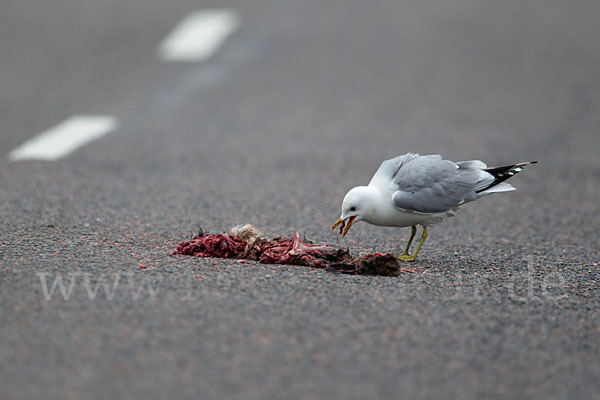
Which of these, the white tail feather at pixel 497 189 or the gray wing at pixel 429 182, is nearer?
the gray wing at pixel 429 182

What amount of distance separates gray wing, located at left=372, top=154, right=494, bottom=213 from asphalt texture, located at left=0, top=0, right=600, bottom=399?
16.9 inches

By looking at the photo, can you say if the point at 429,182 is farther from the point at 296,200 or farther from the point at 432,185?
the point at 296,200

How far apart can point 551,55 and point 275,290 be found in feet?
32.6

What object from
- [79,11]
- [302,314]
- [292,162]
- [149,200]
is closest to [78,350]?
[302,314]

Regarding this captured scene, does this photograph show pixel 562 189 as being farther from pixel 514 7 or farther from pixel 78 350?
pixel 514 7

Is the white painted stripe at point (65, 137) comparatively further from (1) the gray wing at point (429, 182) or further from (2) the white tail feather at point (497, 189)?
(2) the white tail feather at point (497, 189)

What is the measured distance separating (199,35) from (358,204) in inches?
391

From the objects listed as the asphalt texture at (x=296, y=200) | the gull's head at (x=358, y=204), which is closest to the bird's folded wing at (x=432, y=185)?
the gull's head at (x=358, y=204)

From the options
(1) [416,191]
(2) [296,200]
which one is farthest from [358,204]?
(2) [296,200]

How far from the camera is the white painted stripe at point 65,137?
822 centimetres

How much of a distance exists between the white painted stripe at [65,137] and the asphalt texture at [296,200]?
193mm

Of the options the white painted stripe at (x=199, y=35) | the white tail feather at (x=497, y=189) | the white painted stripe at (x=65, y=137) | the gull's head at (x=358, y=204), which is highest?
the white painted stripe at (x=199, y=35)

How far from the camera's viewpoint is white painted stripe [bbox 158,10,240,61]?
12.8 meters

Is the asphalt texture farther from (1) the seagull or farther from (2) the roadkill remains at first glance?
(1) the seagull
